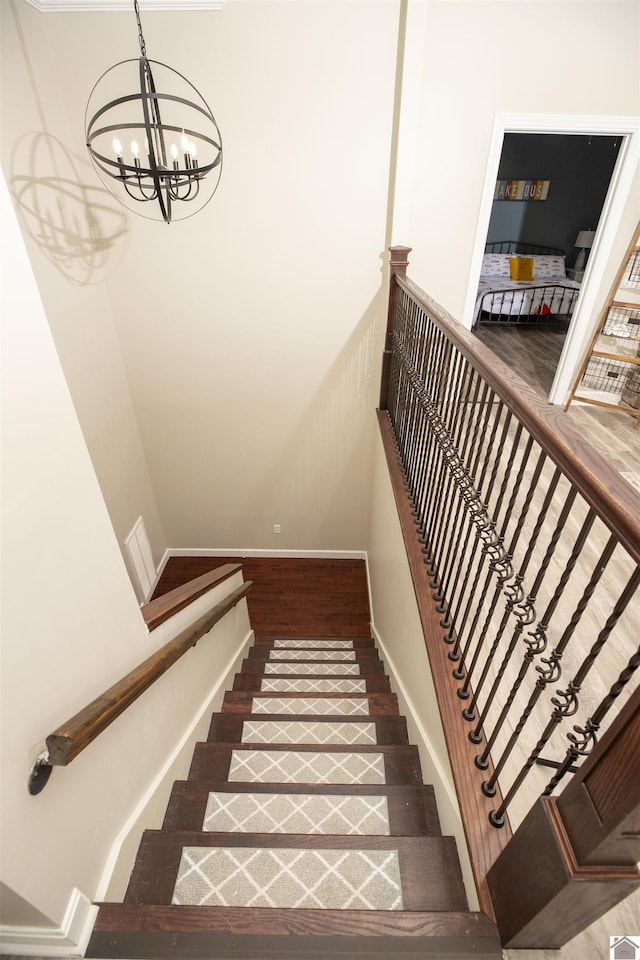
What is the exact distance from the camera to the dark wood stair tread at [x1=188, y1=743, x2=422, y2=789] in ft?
6.52

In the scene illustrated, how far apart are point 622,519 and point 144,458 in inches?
177

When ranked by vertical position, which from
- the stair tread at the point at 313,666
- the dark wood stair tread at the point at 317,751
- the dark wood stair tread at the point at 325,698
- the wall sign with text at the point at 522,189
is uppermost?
the wall sign with text at the point at 522,189

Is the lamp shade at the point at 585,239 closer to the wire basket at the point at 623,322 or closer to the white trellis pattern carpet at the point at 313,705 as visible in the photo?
the wire basket at the point at 623,322

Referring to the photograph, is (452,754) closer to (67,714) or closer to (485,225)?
(67,714)

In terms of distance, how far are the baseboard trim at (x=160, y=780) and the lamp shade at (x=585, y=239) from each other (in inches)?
317

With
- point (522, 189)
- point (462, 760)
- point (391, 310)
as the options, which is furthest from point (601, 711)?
point (522, 189)

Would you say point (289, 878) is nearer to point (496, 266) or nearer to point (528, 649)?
point (528, 649)

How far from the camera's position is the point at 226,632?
3219 mm

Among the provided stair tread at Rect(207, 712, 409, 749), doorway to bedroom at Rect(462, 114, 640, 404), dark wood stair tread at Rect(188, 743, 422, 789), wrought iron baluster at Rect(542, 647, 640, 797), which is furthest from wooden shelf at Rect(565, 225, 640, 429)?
wrought iron baluster at Rect(542, 647, 640, 797)

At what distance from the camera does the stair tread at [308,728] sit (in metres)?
2.34

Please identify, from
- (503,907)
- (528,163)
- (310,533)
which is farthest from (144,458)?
(528,163)

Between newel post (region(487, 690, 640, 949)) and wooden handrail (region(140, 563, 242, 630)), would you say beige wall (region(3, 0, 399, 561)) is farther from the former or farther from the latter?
newel post (region(487, 690, 640, 949))

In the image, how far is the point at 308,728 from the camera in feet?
7.75

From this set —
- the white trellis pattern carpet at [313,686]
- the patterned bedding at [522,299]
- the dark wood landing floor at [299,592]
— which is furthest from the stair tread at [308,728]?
the patterned bedding at [522,299]
